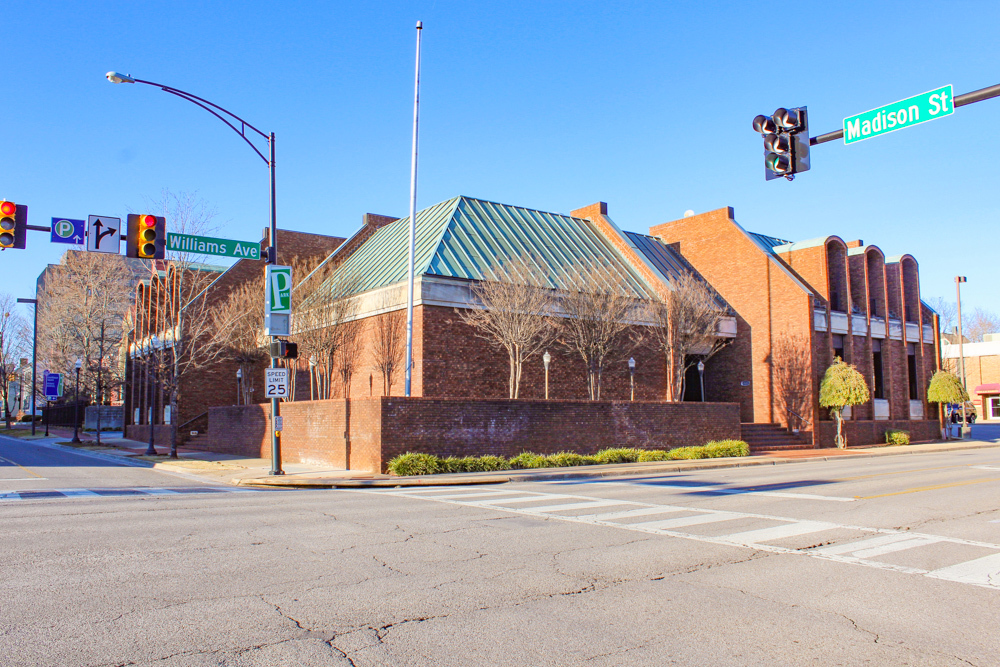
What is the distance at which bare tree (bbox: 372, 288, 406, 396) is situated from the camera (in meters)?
27.2

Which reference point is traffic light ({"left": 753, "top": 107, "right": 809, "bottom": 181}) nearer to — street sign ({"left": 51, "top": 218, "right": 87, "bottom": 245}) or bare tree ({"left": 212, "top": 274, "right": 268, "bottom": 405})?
street sign ({"left": 51, "top": 218, "right": 87, "bottom": 245})

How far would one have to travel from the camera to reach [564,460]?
23438 mm

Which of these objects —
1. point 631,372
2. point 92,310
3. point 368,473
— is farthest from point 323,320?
point 92,310

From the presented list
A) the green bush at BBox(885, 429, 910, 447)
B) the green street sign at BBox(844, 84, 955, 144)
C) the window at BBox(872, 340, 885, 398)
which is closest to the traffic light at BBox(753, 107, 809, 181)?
the green street sign at BBox(844, 84, 955, 144)

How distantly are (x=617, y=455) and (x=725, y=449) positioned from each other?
5.42 meters

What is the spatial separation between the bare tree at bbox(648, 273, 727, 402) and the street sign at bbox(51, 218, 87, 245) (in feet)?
67.2

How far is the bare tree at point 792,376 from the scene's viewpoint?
33938mm

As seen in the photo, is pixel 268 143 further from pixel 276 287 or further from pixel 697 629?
pixel 697 629

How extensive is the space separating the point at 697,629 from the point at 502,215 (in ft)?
97.6

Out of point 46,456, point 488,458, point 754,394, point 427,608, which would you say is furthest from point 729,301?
point 427,608

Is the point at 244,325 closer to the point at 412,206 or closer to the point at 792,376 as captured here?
the point at 412,206

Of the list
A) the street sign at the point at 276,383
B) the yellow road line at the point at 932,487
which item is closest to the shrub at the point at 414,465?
the street sign at the point at 276,383

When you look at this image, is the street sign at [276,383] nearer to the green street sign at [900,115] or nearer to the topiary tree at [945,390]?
the green street sign at [900,115]

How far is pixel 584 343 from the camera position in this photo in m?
27.2
